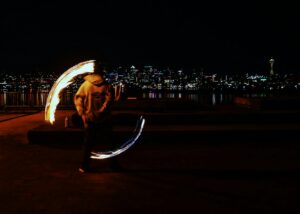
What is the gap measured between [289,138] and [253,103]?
10.1 meters

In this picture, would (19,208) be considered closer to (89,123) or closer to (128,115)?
(89,123)

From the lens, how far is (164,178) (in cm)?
910

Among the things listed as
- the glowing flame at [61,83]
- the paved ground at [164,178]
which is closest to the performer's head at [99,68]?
the paved ground at [164,178]

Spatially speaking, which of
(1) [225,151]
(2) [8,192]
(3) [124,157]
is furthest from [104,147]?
(2) [8,192]

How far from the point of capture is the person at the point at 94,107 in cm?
950

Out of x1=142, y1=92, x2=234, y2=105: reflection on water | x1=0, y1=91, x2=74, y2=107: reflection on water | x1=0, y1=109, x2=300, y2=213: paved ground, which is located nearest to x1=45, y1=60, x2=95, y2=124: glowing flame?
x1=0, y1=109, x2=300, y2=213: paved ground

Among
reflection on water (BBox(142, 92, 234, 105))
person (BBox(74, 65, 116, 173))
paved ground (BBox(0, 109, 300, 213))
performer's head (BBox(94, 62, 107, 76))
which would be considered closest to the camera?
paved ground (BBox(0, 109, 300, 213))

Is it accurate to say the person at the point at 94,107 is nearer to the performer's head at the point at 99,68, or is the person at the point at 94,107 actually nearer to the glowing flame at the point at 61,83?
the performer's head at the point at 99,68

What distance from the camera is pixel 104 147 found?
12531 millimetres

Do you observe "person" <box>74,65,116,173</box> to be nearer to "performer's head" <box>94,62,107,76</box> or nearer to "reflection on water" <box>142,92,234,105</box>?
"performer's head" <box>94,62,107,76</box>

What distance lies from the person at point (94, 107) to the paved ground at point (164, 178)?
0.66m

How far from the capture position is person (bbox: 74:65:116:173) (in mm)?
9500

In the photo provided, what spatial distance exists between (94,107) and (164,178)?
6.02ft

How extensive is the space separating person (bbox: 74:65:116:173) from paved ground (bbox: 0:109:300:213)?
66 centimetres
